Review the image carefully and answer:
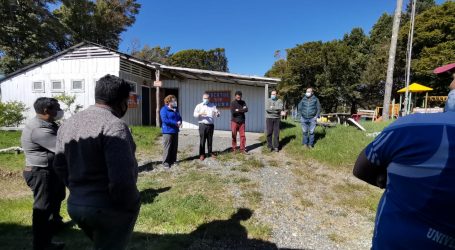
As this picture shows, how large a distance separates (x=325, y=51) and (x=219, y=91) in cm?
1714

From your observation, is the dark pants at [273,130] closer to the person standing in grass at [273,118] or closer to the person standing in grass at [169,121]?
the person standing in grass at [273,118]

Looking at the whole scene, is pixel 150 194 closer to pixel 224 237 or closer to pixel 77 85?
pixel 224 237

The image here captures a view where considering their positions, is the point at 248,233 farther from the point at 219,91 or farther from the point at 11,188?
the point at 219,91

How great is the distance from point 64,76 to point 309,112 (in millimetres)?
12277

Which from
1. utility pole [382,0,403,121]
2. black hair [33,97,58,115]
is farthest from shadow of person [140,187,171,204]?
utility pole [382,0,403,121]

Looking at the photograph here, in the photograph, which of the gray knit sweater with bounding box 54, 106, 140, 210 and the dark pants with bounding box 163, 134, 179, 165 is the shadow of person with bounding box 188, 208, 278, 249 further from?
the dark pants with bounding box 163, 134, 179, 165

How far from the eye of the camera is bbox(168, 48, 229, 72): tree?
4581cm

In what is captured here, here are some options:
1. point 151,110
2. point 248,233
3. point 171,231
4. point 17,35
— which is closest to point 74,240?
point 171,231

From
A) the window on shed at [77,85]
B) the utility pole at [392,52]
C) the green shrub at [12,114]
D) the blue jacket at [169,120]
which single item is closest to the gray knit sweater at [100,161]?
the blue jacket at [169,120]

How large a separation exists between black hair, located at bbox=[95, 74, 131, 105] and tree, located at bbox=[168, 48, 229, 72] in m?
43.4

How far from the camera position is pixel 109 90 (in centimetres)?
202

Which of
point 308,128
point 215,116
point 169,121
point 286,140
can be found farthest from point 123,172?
point 286,140

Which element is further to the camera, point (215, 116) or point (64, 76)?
point (64, 76)

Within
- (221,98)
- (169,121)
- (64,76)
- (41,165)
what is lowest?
(41,165)
